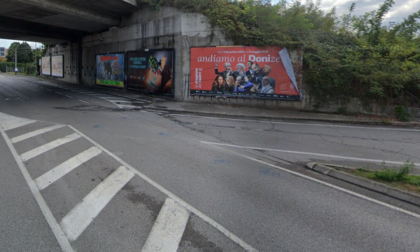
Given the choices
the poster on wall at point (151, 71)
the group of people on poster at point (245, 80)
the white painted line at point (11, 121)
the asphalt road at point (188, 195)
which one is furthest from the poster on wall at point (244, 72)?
the white painted line at point (11, 121)

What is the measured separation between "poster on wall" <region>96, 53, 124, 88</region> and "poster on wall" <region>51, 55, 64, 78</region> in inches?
528

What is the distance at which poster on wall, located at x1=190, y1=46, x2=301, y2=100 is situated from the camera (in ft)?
56.7

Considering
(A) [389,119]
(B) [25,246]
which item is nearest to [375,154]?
(A) [389,119]

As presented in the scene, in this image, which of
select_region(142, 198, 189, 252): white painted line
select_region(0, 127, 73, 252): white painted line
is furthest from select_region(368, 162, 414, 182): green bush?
select_region(0, 127, 73, 252): white painted line

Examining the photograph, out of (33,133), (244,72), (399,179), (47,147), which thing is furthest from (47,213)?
(244,72)

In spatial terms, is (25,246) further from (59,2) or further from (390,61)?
(59,2)

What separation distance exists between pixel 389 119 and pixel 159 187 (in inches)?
573

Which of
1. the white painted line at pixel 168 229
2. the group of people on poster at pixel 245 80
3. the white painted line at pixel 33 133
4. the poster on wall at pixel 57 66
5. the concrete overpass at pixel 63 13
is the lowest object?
the white painted line at pixel 168 229

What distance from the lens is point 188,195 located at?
16.7 ft

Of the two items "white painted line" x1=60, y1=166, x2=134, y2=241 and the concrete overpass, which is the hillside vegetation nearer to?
the concrete overpass

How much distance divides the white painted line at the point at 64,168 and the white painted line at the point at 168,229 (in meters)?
2.64

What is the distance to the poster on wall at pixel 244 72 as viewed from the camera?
17.3 metres

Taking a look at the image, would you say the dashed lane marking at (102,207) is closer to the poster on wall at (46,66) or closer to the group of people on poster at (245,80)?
the group of people on poster at (245,80)

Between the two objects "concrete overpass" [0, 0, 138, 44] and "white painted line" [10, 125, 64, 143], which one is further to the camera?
"concrete overpass" [0, 0, 138, 44]
